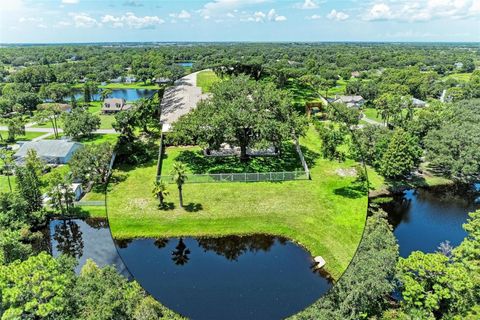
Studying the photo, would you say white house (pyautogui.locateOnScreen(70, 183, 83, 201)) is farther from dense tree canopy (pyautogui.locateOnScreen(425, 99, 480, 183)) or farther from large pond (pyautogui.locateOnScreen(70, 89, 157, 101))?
large pond (pyautogui.locateOnScreen(70, 89, 157, 101))

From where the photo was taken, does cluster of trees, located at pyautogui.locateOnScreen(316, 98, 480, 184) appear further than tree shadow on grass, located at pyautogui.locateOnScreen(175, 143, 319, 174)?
Yes

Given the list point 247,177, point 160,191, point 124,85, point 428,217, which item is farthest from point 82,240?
point 124,85

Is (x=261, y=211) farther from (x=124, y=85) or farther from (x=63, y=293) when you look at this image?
(x=124, y=85)

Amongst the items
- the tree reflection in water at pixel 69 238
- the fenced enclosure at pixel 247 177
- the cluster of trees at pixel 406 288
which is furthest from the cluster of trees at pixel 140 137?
the tree reflection in water at pixel 69 238

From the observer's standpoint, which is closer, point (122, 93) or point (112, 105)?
point (112, 105)

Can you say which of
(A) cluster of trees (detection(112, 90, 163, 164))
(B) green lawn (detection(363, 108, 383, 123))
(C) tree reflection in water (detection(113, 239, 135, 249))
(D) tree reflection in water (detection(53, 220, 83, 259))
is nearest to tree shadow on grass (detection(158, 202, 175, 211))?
(C) tree reflection in water (detection(113, 239, 135, 249))

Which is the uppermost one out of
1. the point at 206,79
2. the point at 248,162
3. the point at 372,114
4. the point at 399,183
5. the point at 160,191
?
the point at 206,79

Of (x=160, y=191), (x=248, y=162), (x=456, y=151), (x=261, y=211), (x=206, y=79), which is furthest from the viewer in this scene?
(x=456, y=151)
